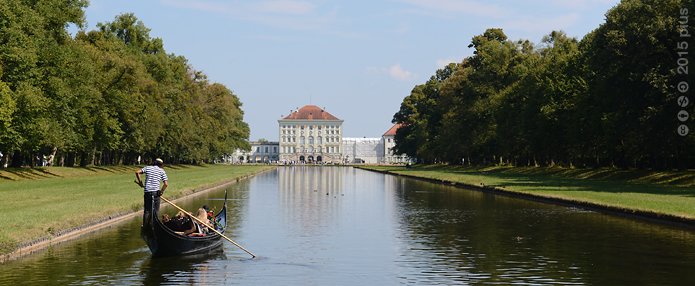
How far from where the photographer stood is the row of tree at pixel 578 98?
36969 millimetres

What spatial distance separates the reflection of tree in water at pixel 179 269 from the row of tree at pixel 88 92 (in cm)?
2579

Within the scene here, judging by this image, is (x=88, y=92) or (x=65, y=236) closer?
(x=65, y=236)

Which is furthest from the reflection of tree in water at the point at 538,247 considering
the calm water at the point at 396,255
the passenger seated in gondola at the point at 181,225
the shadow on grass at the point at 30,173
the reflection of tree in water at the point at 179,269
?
the shadow on grass at the point at 30,173

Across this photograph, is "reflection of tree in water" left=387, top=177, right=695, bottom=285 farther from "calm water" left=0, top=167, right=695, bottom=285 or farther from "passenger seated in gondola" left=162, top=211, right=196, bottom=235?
"passenger seated in gondola" left=162, top=211, right=196, bottom=235

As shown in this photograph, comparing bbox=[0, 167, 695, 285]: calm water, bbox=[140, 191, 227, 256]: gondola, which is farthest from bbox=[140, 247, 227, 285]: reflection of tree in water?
bbox=[140, 191, 227, 256]: gondola

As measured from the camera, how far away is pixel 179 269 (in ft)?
40.1

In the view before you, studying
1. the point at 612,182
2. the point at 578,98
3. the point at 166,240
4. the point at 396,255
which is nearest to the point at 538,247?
the point at 396,255

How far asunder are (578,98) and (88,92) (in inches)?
1587

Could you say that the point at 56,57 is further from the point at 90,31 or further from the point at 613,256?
the point at 613,256

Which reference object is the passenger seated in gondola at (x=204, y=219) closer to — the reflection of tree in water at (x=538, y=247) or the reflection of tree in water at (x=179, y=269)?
the reflection of tree in water at (x=179, y=269)

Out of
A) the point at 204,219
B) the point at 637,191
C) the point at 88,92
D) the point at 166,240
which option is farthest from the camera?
the point at 88,92

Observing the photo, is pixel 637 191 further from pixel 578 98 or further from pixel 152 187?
pixel 152 187

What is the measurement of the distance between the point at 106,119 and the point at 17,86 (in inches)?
603

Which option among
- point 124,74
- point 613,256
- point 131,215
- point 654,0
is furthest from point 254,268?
point 124,74
